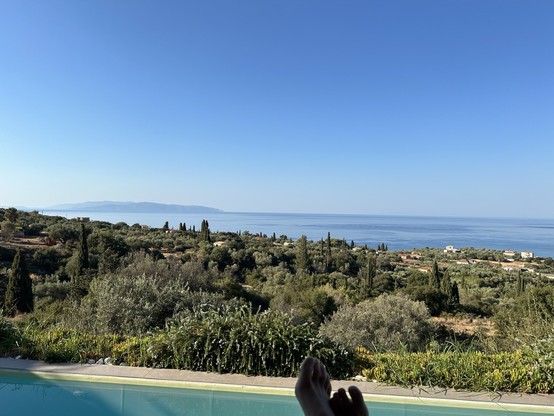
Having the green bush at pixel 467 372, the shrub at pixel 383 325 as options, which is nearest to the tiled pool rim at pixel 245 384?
the green bush at pixel 467 372

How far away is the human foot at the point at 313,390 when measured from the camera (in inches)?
67.2

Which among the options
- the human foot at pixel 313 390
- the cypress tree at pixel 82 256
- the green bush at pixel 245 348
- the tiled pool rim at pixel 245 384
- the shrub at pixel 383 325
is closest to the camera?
the human foot at pixel 313 390

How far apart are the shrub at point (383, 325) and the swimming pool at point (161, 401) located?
6794mm

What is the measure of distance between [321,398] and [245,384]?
1698mm

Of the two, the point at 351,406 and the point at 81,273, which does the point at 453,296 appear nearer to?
the point at 81,273

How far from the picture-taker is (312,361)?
195cm

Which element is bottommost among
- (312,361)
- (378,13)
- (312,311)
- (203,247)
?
(312,311)

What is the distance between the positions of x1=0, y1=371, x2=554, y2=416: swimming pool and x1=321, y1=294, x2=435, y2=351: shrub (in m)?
6.79

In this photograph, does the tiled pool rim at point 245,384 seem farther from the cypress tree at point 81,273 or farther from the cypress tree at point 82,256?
the cypress tree at point 82,256

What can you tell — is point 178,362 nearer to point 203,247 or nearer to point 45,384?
point 45,384

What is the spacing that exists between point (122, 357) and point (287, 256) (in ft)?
93.2

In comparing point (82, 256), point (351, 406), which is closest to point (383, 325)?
point (351, 406)

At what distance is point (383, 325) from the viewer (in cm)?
1109

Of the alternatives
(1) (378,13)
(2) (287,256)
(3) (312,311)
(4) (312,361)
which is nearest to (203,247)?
(2) (287,256)
